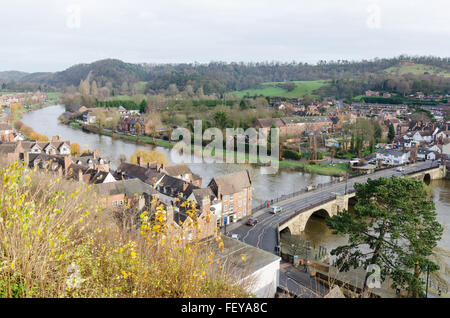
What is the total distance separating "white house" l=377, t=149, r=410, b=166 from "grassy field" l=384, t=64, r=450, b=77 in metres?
82.1

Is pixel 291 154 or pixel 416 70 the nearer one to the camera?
pixel 291 154

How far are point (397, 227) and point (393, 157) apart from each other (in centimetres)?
3118

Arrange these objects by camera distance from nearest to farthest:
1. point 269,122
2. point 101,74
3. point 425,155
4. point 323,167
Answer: point 323,167 → point 425,155 → point 269,122 → point 101,74

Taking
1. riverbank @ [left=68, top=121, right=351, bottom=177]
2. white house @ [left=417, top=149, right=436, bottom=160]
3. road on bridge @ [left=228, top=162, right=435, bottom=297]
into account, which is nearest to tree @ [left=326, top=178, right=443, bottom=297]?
road on bridge @ [left=228, top=162, right=435, bottom=297]

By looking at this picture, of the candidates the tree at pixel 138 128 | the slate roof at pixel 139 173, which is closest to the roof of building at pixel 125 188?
the slate roof at pixel 139 173

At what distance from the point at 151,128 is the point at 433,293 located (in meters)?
47.6

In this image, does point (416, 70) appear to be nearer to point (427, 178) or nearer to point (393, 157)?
point (393, 157)

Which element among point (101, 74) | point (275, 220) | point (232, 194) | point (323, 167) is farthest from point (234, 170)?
point (101, 74)

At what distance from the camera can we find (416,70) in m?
116

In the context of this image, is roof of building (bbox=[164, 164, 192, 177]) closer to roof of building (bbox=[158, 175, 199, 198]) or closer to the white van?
roof of building (bbox=[158, 175, 199, 198])

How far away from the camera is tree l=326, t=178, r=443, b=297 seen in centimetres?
1303

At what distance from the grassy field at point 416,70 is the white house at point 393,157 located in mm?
82118

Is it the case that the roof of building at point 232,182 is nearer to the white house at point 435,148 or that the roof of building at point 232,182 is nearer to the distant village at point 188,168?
the distant village at point 188,168
